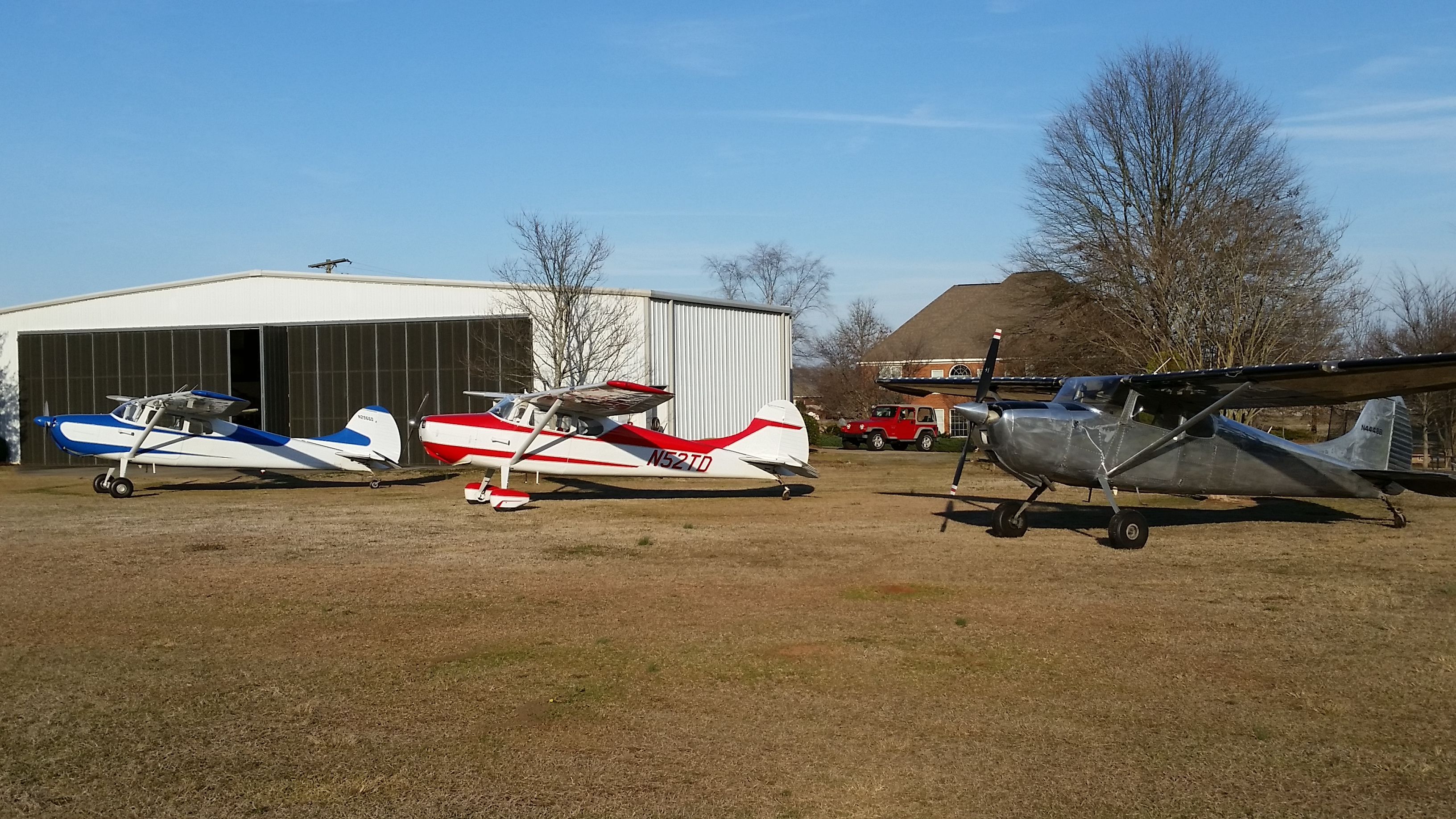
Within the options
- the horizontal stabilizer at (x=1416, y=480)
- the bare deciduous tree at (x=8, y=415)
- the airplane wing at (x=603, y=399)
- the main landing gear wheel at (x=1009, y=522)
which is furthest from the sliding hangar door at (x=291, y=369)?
the horizontal stabilizer at (x=1416, y=480)

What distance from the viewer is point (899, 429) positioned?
3988 cm

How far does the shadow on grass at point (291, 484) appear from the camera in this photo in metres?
22.9

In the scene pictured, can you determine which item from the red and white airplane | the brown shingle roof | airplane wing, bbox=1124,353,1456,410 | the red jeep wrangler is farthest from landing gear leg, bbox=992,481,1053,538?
the brown shingle roof

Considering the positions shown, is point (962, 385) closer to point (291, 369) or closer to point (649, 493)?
point (649, 493)

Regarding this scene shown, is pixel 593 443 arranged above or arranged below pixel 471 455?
above

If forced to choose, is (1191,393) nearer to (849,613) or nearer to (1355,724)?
(849,613)

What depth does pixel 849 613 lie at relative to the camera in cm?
870

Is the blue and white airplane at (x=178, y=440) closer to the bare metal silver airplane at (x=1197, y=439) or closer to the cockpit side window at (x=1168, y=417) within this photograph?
the bare metal silver airplane at (x=1197, y=439)

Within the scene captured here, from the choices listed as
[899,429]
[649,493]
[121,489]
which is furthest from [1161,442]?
[899,429]

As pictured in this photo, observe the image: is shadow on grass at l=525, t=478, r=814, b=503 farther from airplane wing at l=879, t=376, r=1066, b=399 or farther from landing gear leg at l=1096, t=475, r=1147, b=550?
landing gear leg at l=1096, t=475, r=1147, b=550

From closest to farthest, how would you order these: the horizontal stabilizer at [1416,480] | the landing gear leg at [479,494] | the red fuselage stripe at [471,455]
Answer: the horizontal stabilizer at [1416,480]
the landing gear leg at [479,494]
the red fuselage stripe at [471,455]

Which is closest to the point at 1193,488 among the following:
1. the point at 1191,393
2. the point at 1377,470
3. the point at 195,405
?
the point at 1191,393

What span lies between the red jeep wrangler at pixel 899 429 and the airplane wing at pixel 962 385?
887 inches

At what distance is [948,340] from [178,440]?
45029mm
